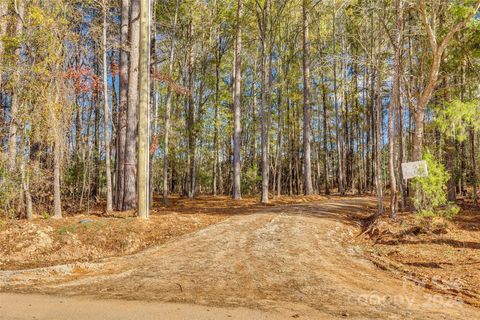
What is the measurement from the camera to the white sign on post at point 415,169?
33.4 feet

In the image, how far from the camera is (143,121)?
1084 cm

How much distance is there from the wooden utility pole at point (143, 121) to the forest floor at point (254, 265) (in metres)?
0.79

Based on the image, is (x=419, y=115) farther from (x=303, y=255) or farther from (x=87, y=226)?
(x=87, y=226)

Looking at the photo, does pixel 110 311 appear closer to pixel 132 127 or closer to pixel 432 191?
pixel 432 191

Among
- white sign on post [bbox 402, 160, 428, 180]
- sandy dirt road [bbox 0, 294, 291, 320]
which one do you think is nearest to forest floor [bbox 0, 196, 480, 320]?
sandy dirt road [bbox 0, 294, 291, 320]

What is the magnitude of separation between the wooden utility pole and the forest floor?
0.79 metres

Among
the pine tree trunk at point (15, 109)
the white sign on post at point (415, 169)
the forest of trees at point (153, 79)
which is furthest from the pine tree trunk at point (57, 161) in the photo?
the white sign on post at point (415, 169)

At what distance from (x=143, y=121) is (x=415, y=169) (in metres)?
8.09

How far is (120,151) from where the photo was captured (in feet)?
52.5

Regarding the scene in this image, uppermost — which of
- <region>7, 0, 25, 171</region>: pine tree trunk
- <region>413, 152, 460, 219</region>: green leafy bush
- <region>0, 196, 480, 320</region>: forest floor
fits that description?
<region>7, 0, 25, 171</region>: pine tree trunk

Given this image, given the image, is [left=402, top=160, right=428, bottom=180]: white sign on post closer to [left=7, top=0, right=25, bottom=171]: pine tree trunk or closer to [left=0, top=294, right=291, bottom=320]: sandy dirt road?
[left=0, top=294, right=291, bottom=320]: sandy dirt road

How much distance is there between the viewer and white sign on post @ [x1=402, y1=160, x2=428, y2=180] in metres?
10.2

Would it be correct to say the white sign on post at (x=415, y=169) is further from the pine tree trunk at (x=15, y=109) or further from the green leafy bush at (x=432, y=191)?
the pine tree trunk at (x=15, y=109)

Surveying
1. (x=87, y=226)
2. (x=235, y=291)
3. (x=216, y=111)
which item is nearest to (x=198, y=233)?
(x=87, y=226)
